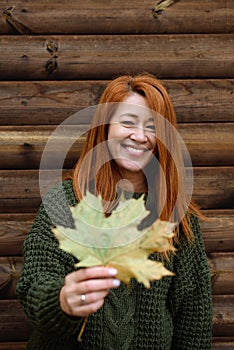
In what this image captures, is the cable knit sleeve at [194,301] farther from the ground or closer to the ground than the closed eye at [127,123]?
closer to the ground

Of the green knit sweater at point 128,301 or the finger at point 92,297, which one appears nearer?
the finger at point 92,297

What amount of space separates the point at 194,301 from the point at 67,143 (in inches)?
32.7

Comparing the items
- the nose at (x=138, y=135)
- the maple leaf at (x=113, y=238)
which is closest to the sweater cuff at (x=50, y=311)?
the maple leaf at (x=113, y=238)

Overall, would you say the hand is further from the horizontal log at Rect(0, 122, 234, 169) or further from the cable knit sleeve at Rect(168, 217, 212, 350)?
the horizontal log at Rect(0, 122, 234, 169)

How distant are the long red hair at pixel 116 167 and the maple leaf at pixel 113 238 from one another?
551 mm

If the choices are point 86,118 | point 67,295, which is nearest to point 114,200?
point 67,295

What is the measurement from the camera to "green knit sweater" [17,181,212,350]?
1.72 metres

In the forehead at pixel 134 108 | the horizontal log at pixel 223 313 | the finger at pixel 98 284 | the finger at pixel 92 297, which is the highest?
the forehead at pixel 134 108

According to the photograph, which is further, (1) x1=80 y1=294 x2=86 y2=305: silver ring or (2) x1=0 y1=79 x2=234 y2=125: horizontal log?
(2) x1=0 y1=79 x2=234 y2=125: horizontal log

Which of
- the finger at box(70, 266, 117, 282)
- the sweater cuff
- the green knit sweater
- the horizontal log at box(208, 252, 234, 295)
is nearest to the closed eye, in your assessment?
the green knit sweater

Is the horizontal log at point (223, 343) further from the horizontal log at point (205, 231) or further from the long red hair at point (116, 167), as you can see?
the long red hair at point (116, 167)

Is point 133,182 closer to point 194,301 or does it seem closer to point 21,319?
point 194,301

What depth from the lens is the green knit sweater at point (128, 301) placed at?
1.72 meters

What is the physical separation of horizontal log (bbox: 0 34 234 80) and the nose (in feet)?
2.15
